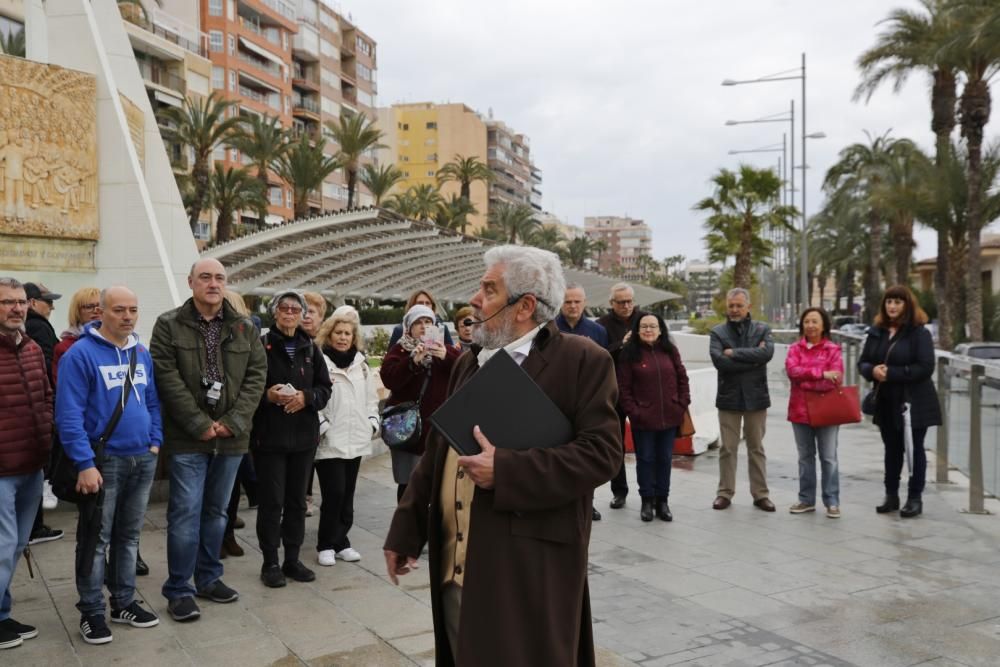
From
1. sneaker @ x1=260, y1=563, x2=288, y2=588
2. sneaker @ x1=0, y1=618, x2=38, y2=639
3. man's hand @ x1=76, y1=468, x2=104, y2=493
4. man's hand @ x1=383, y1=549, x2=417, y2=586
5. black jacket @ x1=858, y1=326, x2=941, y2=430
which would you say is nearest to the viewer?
man's hand @ x1=383, y1=549, x2=417, y2=586

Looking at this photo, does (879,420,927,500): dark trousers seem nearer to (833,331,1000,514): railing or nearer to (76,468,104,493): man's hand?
(833,331,1000,514): railing

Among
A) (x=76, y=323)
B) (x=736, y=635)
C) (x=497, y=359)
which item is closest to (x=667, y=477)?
(x=736, y=635)

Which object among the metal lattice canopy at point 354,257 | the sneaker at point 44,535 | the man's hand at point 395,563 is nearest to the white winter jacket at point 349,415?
the sneaker at point 44,535

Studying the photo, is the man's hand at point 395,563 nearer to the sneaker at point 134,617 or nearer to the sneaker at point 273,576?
the sneaker at point 134,617

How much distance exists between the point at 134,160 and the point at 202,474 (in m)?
5.98

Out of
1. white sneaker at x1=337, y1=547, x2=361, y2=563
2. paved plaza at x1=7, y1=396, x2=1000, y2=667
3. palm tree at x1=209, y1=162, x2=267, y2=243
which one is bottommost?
paved plaza at x1=7, y1=396, x2=1000, y2=667

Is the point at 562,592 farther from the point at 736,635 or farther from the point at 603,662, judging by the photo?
the point at 736,635

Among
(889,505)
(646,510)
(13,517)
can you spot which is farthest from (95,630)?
(889,505)

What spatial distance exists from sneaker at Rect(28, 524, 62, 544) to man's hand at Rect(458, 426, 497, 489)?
16.1ft

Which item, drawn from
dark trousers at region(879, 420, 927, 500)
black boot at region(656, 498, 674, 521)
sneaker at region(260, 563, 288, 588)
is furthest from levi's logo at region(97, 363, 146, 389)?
dark trousers at region(879, 420, 927, 500)

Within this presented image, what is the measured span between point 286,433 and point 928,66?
29128 millimetres

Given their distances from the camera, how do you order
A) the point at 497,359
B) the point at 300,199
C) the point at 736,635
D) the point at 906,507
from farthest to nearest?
the point at 300,199 → the point at 906,507 → the point at 736,635 → the point at 497,359

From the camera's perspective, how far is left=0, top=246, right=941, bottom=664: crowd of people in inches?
105

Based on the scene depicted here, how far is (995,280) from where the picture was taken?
52812mm
